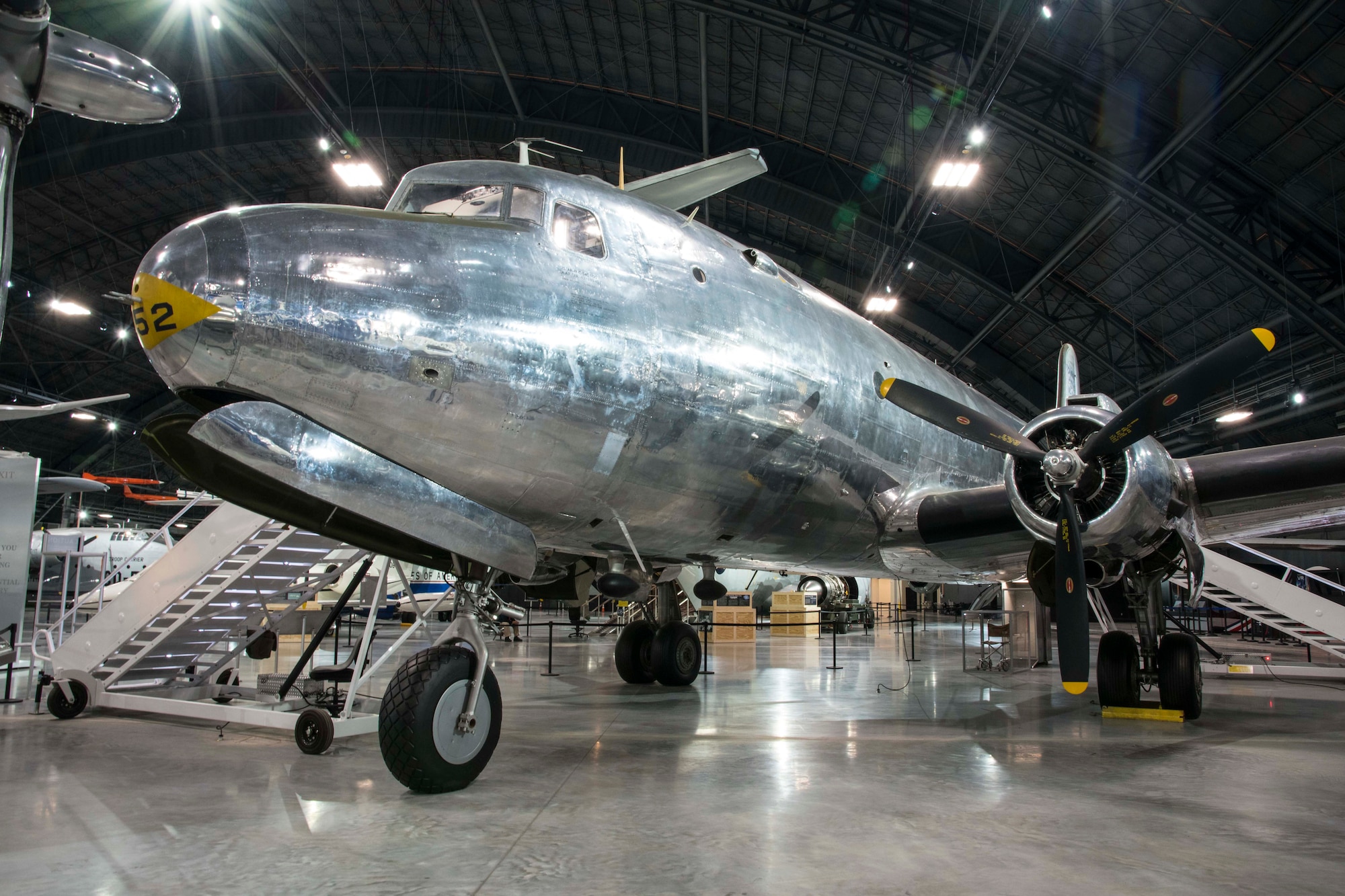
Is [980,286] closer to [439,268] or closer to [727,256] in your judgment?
[727,256]

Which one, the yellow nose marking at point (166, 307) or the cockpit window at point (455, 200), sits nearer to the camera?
the yellow nose marking at point (166, 307)

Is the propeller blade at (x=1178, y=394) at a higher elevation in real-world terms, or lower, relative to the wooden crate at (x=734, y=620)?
higher

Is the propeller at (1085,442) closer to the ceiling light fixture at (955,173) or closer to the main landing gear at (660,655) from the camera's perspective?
the main landing gear at (660,655)

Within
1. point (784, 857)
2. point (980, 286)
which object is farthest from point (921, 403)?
point (980, 286)

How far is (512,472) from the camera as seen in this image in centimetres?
569

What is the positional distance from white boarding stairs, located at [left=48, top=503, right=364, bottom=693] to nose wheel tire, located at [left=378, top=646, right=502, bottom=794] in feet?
13.9

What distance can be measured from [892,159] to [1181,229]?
7.25 meters

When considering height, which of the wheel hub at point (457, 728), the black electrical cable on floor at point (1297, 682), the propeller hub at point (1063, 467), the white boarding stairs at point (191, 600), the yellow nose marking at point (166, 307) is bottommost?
the black electrical cable on floor at point (1297, 682)

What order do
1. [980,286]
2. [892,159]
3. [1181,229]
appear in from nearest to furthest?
[1181,229]
[892,159]
[980,286]

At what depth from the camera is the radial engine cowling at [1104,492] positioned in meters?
7.85

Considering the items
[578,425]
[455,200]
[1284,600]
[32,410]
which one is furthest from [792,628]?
[455,200]

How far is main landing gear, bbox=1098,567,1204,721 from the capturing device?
9836 mm

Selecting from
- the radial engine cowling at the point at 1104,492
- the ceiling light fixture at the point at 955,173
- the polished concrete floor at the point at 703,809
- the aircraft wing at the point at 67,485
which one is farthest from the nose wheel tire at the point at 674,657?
the ceiling light fixture at the point at 955,173

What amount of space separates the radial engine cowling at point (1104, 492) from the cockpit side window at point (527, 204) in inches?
198
